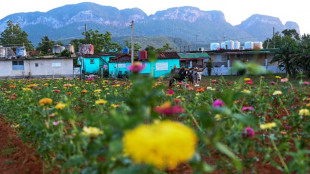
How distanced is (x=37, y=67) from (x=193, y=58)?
48.9 feet

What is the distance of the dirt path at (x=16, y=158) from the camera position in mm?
3283

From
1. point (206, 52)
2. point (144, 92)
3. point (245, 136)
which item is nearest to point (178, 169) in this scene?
point (245, 136)

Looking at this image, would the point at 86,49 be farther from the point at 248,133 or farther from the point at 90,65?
the point at 248,133

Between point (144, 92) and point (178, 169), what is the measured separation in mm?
1806

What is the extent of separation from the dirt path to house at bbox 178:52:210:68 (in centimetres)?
Result: 2722

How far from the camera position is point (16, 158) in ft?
12.4

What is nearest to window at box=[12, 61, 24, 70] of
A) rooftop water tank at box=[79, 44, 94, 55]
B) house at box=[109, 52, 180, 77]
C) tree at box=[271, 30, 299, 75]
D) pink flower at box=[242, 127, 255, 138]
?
rooftop water tank at box=[79, 44, 94, 55]

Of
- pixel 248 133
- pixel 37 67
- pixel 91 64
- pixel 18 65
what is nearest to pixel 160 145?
pixel 248 133

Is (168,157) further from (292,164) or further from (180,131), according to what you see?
(292,164)

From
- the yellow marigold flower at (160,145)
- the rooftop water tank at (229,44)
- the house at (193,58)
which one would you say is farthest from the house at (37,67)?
the yellow marigold flower at (160,145)

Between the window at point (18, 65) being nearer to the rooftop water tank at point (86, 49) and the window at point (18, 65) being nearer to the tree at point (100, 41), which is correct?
the rooftop water tank at point (86, 49)

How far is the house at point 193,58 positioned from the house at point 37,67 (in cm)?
1125

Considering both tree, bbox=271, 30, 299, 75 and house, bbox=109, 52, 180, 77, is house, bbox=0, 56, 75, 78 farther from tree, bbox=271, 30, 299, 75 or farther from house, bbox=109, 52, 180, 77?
tree, bbox=271, 30, 299, 75

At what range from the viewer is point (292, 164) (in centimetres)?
182
